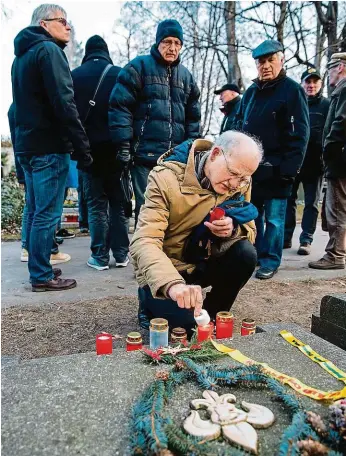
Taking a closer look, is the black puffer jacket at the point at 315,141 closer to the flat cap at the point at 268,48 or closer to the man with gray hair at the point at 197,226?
the flat cap at the point at 268,48

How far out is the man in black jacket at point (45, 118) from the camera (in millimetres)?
3080

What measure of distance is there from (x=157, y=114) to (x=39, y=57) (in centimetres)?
101

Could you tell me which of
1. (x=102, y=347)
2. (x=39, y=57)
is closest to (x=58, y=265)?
(x=39, y=57)

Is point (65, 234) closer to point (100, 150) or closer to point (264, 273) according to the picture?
point (100, 150)

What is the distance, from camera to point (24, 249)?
4531 millimetres

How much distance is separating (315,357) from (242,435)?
0.62m

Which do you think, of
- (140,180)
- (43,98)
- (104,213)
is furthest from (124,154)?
(43,98)

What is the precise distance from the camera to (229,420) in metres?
1.18

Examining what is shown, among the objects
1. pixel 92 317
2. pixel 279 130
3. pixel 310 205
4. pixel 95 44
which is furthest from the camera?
pixel 310 205

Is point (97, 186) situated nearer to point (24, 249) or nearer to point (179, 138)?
point (179, 138)

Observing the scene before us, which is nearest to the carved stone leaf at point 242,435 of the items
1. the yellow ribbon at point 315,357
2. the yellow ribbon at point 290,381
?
the yellow ribbon at point 290,381

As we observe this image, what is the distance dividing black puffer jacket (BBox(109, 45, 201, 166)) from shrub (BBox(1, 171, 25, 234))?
441 cm

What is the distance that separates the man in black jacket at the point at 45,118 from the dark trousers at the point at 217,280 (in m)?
1.18

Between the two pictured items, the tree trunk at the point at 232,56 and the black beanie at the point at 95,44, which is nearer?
the black beanie at the point at 95,44
